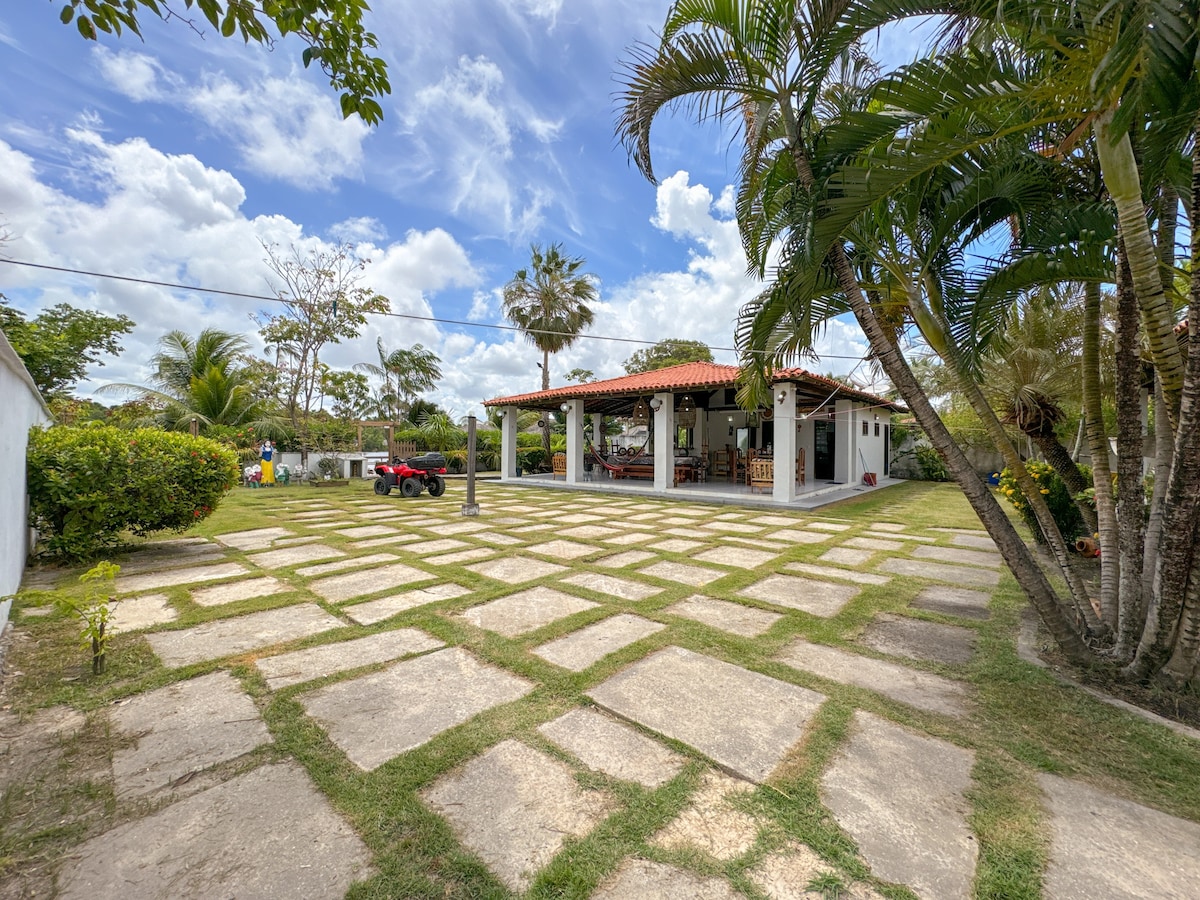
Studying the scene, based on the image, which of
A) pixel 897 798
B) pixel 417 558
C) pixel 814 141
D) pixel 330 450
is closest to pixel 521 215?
pixel 330 450

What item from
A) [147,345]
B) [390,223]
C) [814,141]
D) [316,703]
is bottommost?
[316,703]

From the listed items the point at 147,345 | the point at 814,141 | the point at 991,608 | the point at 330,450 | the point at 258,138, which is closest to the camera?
the point at 814,141

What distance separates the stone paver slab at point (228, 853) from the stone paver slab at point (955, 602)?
4.23 metres

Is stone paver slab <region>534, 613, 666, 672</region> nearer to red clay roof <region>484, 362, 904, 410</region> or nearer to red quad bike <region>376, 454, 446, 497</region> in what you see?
red clay roof <region>484, 362, 904, 410</region>

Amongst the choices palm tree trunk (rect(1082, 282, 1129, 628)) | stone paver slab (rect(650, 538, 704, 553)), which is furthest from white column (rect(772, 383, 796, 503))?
palm tree trunk (rect(1082, 282, 1129, 628))

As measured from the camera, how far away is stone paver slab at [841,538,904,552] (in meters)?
6.30

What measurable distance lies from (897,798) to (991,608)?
3.07 meters

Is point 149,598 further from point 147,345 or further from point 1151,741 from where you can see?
point 147,345

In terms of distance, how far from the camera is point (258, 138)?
841cm

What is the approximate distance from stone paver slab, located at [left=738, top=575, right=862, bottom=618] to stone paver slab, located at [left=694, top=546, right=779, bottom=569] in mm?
505

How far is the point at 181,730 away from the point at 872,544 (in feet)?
22.7

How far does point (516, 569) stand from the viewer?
5.07m

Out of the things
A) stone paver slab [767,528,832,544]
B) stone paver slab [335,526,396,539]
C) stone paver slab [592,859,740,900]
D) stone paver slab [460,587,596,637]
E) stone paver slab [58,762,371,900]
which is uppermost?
stone paver slab [767,528,832,544]

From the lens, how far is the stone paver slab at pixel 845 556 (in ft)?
18.3
